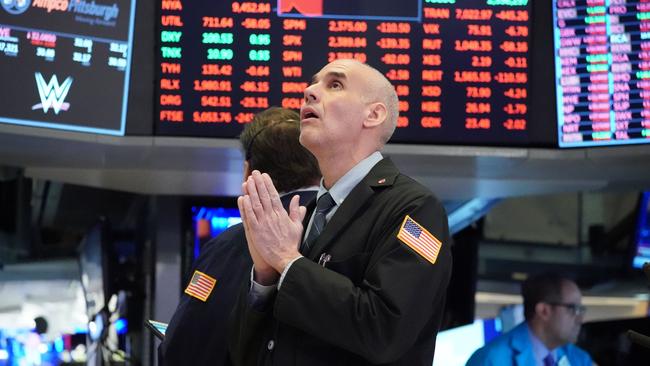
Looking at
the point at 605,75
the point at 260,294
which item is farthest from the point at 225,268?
the point at 605,75

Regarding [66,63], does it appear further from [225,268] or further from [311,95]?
[311,95]

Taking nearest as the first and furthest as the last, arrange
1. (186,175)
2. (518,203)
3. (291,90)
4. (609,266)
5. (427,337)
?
1. (427,337)
2. (291,90)
3. (186,175)
4. (609,266)
5. (518,203)

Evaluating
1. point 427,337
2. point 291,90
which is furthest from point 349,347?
point 291,90

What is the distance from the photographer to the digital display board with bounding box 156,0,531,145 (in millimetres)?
4285

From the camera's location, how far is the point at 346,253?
191 cm

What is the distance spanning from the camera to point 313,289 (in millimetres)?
1802

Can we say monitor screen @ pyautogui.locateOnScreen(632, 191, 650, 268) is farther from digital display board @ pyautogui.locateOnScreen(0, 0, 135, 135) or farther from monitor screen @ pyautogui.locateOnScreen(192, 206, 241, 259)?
digital display board @ pyautogui.locateOnScreen(0, 0, 135, 135)

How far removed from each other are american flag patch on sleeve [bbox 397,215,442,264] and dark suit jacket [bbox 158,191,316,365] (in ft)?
2.13

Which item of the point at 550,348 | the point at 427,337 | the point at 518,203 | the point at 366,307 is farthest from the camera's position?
the point at 518,203

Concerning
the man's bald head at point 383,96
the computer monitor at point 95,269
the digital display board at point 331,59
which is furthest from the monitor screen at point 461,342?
the man's bald head at point 383,96

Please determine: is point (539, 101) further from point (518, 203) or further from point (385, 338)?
point (518, 203)

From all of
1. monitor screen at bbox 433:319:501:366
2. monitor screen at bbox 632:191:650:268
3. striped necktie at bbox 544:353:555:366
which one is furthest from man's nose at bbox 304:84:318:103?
monitor screen at bbox 632:191:650:268

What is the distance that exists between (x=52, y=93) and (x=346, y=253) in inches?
97.3

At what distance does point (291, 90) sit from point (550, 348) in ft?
6.62
